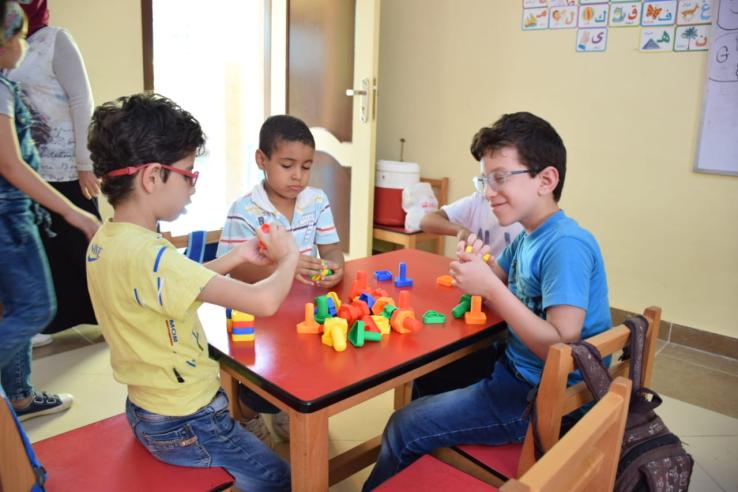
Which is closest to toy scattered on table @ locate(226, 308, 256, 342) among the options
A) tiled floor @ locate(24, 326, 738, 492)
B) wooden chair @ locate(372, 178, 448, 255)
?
tiled floor @ locate(24, 326, 738, 492)

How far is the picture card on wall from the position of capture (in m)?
3.34

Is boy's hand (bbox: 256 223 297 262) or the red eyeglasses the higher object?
the red eyeglasses

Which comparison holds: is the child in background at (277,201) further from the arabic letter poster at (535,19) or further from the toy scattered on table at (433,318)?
the arabic letter poster at (535,19)

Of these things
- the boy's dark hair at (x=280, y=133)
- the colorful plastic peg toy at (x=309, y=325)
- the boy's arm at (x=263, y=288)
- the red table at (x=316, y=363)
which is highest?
the boy's dark hair at (x=280, y=133)

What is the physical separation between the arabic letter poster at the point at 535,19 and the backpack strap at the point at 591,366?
2.84m

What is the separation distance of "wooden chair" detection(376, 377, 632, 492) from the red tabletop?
0.78 ft

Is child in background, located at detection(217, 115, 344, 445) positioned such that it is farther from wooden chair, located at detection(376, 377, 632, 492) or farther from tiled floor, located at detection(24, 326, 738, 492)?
wooden chair, located at detection(376, 377, 632, 492)

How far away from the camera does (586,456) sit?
765 mm

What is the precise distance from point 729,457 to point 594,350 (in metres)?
1.51

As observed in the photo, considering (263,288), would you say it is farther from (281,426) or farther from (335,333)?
(281,426)

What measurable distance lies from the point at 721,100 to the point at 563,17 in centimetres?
97

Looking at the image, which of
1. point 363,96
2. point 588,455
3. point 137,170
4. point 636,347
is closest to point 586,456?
point 588,455

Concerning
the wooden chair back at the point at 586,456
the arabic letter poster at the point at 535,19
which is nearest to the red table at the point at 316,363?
the wooden chair back at the point at 586,456

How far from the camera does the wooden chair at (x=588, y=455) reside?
0.64m
